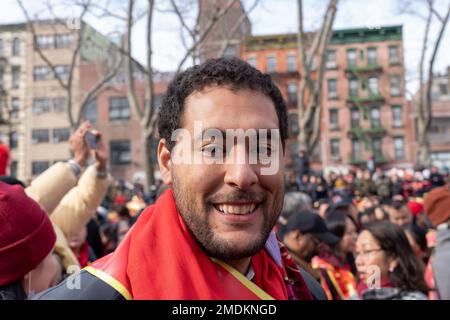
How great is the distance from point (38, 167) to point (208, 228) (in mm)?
36993

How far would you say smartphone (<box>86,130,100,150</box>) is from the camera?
3.10m

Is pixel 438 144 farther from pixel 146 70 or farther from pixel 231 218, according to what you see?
pixel 231 218

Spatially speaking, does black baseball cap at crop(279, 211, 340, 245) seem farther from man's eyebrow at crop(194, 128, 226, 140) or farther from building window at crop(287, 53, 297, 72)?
building window at crop(287, 53, 297, 72)

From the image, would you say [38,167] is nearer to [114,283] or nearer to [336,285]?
[336,285]

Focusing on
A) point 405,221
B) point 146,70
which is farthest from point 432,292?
point 146,70

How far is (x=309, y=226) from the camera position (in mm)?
3965

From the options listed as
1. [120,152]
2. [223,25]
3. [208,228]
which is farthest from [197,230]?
[120,152]

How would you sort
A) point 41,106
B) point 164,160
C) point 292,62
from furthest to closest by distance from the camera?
point 292,62 < point 41,106 < point 164,160

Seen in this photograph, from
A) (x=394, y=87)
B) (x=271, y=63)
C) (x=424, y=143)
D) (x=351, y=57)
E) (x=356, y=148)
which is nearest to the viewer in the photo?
(x=424, y=143)

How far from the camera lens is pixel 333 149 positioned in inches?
1602

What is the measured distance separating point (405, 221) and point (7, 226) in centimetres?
557

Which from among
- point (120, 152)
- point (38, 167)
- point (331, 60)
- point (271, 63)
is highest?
point (331, 60)

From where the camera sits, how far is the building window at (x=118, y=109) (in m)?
36.2

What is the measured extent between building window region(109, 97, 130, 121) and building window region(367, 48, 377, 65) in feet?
65.7
